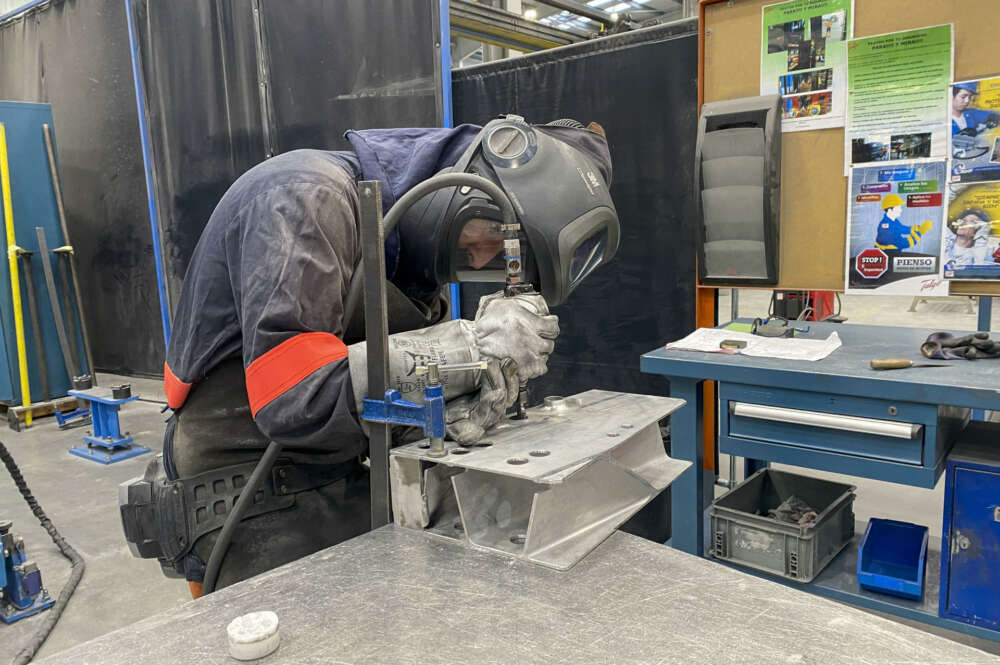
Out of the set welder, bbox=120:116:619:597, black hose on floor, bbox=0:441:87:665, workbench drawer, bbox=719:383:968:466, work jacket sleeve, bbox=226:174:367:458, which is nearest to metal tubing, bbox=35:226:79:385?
black hose on floor, bbox=0:441:87:665

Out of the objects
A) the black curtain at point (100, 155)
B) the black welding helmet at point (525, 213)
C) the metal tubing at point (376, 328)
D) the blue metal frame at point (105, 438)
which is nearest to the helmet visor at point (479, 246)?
the black welding helmet at point (525, 213)

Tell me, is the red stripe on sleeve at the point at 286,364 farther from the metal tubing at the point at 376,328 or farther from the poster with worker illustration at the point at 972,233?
the poster with worker illustration at the point at 972,233

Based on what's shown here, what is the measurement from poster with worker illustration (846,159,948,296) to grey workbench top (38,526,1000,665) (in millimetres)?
1601

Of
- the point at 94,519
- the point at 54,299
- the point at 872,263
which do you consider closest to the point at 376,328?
the point at 872,263

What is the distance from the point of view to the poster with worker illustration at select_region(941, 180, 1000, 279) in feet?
6.05

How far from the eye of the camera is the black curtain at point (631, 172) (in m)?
2.70

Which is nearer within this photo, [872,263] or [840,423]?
[840,423]

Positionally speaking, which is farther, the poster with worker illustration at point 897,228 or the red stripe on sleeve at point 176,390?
the poster with worker illustration at point 897,228

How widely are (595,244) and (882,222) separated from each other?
1.18m

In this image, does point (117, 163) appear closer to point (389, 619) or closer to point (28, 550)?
point (28, 550)

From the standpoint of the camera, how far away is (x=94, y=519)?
2.80m

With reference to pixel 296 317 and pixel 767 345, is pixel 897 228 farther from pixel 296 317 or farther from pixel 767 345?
pixel 296 317

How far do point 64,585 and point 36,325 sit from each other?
8.07 ft

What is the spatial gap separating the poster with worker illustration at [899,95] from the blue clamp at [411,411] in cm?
175
